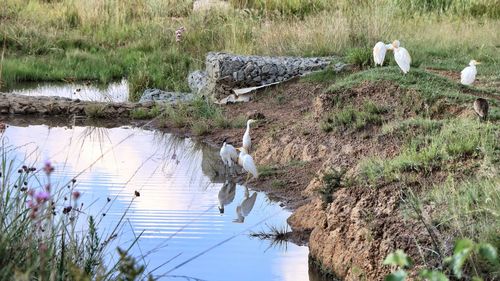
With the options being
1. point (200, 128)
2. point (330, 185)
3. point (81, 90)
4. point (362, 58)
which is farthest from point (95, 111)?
point (330, 185)

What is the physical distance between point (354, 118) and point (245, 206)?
1.59 meters

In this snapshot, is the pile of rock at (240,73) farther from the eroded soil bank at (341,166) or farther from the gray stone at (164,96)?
the eroded soil bank at (341,166)

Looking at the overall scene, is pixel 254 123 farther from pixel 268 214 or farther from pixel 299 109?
pixel 268 214

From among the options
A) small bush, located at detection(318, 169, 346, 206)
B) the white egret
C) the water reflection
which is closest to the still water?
small bush, located at detection(318, 169, 346, 206)

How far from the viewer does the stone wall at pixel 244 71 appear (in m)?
13.3

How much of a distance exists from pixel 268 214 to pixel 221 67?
519cm

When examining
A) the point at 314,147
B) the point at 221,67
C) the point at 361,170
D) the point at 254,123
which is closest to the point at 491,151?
the point at 361,170

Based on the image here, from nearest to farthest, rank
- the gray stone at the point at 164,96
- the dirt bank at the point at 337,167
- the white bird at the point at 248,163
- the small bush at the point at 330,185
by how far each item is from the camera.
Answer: the dirt bank at the point at 337,167
the small bush at the point at 330,185
the white bird at the point at 248,163
the gray stone at the point at 164,96

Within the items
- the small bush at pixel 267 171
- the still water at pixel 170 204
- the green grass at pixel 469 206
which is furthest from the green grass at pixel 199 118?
the green grass at pixel 469 206

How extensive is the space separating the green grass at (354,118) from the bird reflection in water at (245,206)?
1184 millimetres

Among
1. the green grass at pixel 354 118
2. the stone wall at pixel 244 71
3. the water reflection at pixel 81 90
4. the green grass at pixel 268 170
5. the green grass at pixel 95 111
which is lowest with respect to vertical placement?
the water reflection at pixel 81 90

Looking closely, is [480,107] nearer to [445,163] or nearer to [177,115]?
[445,163]

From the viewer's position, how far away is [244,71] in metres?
13.4

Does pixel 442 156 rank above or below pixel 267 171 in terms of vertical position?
above
